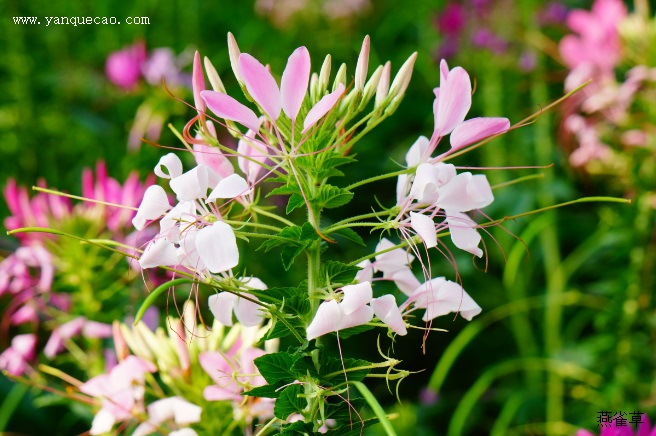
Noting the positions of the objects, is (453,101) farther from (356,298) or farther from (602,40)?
(602,40)

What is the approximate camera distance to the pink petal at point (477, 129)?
1.65 ft

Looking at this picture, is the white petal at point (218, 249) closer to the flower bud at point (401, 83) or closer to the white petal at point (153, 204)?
the white petal at point (153, 204)

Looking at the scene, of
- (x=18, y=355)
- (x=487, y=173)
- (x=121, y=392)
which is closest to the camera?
(x=121, y=392)

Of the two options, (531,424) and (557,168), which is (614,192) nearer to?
(557,168)

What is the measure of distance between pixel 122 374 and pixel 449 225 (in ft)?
1.17

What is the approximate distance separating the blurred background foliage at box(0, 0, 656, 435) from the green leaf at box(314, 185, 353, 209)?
2.69ft

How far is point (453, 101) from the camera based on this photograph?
507 millimetres

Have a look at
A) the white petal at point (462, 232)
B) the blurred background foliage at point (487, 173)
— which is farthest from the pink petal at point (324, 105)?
the blurred background foliage at point (487, 173)

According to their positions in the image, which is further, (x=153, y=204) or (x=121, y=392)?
(x=121, y=392)

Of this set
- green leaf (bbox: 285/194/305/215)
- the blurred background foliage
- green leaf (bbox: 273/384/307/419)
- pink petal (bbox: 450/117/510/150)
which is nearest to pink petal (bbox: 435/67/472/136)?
pink petal (bbox: 450/117/510/150)

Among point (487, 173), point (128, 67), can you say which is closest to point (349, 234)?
point (128, 67)

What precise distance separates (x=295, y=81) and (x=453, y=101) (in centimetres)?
12

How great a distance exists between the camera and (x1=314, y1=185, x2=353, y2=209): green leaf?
1.69 ft

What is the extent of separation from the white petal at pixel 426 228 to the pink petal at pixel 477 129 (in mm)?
70
